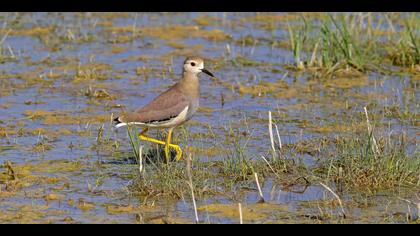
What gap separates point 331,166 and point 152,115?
178 cm

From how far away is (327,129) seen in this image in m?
10.7

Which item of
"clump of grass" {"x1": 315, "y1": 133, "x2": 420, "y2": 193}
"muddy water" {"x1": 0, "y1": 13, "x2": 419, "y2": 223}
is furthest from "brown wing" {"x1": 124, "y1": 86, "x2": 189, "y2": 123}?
"clump of grass" {"x1": 315, "y1": 133, "x2": 420, "y2": 193}

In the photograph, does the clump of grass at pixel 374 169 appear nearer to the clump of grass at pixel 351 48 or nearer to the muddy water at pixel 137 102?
the muddy water at pixel 137 102

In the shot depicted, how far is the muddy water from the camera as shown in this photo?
26.1ft

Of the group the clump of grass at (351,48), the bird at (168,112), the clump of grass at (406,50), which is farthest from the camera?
the clump of grass at (406,50)

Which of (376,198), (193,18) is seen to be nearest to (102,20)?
(193,18)

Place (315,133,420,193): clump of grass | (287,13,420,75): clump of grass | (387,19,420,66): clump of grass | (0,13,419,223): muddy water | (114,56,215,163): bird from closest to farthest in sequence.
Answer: (0,13,419,223): muddy water
(315,133,420,193): clump of grass
(114,56,215,163): bird
(287,13,420,75): clump of grass
(387,19,420,66): clump of grass

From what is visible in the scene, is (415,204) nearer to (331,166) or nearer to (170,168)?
(331,166)

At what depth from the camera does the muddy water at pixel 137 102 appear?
7965 millimetres

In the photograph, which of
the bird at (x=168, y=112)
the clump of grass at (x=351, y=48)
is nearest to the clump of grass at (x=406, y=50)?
the clump of grass at (x=351, y=48)

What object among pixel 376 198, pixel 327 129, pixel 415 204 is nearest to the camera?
pixel 415 204

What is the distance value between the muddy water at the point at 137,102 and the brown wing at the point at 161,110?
332 mm

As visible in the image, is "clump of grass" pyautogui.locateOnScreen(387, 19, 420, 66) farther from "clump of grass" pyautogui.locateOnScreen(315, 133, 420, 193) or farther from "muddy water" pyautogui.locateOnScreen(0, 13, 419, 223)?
"clump of grass" pyautogui.locateOnScreen(315, 133, 420, 193)

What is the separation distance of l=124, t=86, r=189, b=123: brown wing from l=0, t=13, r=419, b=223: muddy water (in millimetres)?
332
